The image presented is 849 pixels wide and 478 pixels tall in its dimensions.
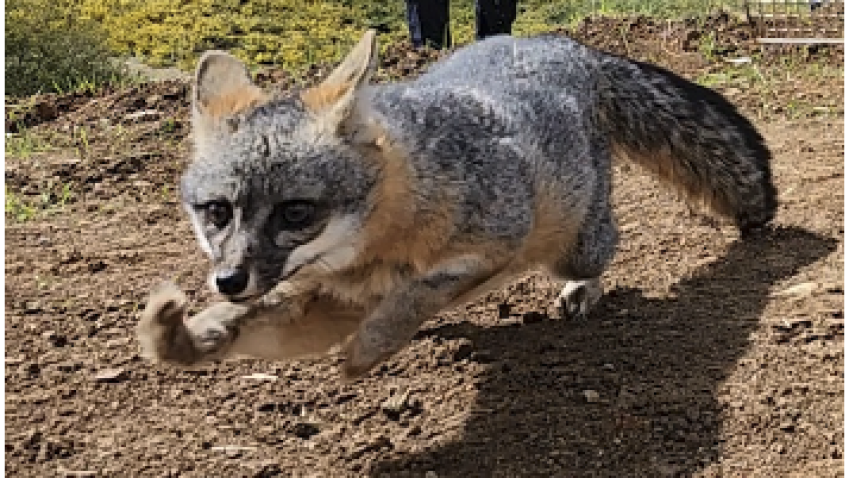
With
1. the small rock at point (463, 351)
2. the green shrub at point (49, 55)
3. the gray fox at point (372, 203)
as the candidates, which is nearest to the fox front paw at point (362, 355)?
the gray fox at point (372, 203)

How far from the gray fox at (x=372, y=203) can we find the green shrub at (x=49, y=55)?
6359 millimetres

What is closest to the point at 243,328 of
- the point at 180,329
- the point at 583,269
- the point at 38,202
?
the point at 180,329

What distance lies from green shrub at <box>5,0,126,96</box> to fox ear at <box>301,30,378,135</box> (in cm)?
690

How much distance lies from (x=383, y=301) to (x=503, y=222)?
57cm

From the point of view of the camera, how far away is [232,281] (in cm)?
421

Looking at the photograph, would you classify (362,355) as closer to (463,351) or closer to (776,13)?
(463,351)

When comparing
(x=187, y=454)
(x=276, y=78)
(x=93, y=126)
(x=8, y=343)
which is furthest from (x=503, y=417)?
(x=276, y=78)

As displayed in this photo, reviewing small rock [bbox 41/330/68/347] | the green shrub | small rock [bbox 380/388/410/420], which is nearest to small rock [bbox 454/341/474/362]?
small rock [bbox 380/388/410/420]

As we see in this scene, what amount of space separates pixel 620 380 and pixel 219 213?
1.55 m

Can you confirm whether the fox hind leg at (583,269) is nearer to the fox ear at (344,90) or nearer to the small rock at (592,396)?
the small rock at (592,396)

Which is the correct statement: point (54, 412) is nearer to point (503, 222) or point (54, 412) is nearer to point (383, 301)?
point (383, 301)

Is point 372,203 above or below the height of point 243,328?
above

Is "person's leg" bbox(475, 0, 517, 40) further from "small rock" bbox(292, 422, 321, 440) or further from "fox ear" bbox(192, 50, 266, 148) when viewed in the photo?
"small rock" bbox(292, 422, 321, 440)

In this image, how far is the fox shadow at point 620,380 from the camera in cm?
455
